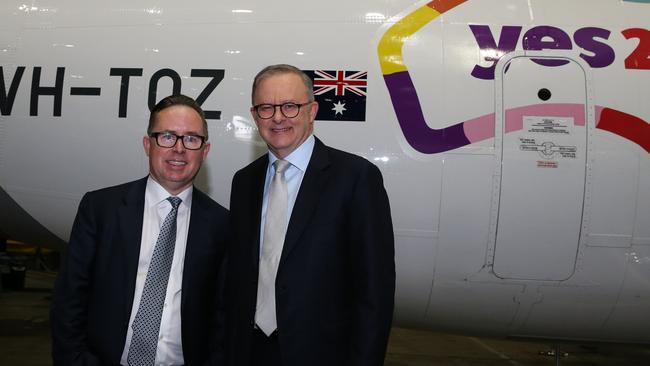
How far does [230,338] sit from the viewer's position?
2432 millimetres

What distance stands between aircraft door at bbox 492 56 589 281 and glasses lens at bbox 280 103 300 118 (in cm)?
181

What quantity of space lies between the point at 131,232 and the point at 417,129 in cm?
197

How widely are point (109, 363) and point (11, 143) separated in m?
2.23

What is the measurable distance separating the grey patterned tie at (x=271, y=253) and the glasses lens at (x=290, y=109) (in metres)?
0.19

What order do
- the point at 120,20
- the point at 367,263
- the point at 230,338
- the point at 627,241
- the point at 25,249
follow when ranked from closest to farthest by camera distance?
the point at 367,263
the point at 230,338
the point at 627,241
the point at 120,20
the point at 25,249

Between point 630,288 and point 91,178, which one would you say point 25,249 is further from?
point 630,288

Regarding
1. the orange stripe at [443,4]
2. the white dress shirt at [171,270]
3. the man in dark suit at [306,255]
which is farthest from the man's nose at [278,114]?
the orange stripe at [443,4]

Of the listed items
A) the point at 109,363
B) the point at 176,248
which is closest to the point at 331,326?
the point at 176,248

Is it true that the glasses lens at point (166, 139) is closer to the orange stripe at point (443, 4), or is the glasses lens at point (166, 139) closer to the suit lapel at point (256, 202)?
the suit lapel at point (256, 202)

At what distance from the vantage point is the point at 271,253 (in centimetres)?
235

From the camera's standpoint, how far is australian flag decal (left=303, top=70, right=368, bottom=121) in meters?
3.82

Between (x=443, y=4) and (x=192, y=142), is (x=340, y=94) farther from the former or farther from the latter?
(x=192, y=142)

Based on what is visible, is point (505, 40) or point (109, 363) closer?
point (109, 363)

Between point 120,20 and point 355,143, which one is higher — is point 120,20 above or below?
above
